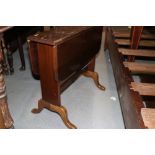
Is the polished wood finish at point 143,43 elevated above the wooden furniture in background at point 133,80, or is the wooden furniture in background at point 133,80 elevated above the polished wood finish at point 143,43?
the polished wood finish at point 143,43

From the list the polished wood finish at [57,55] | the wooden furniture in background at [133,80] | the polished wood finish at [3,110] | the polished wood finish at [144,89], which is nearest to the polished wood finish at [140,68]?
the wooden furniture in background at [133,80]

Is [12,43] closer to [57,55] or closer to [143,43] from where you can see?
[57,55]

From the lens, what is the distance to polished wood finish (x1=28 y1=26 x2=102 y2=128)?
4.10 ft

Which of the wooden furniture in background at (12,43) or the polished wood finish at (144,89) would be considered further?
the wooden furniture in background at (12,43)

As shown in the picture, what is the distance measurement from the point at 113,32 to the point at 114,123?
1.23m

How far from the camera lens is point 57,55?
1.24 meters

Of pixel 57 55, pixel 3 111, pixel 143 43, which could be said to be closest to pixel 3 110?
pixel 3 111

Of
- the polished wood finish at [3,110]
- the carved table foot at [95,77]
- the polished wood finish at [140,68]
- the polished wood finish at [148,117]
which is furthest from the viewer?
the carved table foot at [95,77]

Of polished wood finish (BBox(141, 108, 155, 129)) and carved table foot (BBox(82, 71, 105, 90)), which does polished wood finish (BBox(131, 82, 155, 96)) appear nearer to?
polished wood finish (BBox(141, 108, 155, 129))

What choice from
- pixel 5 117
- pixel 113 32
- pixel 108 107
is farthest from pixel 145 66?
pixel 5 117

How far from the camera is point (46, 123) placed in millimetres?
1594

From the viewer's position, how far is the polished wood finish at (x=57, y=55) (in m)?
1.25

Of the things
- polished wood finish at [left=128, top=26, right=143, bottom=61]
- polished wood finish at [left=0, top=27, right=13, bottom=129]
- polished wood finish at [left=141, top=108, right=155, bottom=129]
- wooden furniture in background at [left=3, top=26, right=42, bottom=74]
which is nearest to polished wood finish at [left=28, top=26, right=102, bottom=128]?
polished wood finish at [left=0, top=27, right=13, bottom=129]

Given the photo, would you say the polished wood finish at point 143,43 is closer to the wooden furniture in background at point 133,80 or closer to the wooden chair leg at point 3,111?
the wooden furniture in background at point 133,80
